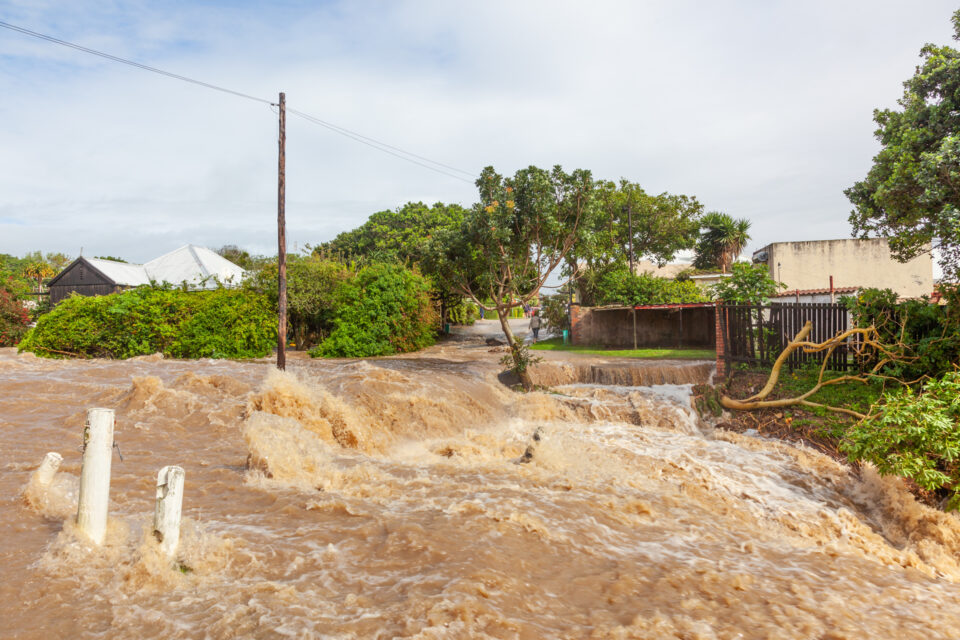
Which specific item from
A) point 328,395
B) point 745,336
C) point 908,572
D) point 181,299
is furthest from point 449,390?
point 181,299

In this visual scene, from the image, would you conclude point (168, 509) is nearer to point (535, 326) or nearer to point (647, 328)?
point (647, 328)

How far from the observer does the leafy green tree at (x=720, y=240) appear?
39188 millimetres

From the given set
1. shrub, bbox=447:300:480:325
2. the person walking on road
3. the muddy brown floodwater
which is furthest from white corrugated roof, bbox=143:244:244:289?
the muddy brown floodwater

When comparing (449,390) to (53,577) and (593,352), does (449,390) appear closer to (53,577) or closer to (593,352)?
(53,577)

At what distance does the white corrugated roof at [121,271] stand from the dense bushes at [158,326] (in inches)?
A: 484

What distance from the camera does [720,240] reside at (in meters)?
39.6

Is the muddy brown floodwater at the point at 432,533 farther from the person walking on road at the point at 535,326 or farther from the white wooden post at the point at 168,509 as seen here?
the person walking on road at the point at 535,326

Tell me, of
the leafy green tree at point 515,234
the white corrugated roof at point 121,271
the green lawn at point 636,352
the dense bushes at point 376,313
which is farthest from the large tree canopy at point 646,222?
the white corrugated roof at point 121,271

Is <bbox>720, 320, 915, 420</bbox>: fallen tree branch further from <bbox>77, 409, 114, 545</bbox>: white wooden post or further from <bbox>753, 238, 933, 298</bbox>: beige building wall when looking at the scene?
<bbox>753, 238, 933, 298</bbox>: beige building wall

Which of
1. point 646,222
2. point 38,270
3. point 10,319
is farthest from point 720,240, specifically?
point 38,270

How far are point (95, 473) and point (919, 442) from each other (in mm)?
8815

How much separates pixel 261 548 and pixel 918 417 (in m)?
7.88

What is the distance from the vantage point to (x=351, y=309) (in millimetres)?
21141

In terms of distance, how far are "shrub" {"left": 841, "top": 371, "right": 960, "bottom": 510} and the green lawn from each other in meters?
10.5
